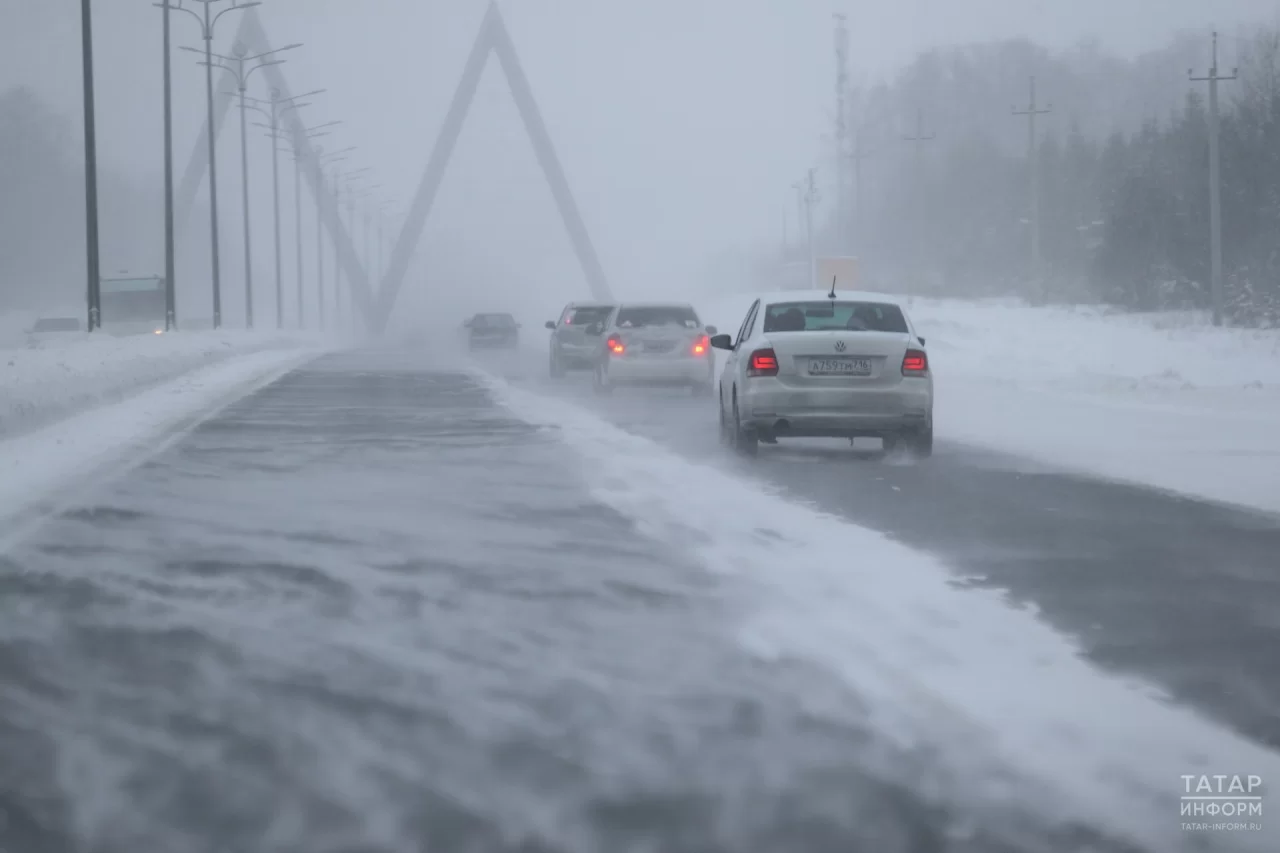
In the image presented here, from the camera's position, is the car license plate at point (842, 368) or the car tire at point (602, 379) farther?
the car tire at point (602, 379)

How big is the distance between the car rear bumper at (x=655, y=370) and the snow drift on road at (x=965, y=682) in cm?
1623

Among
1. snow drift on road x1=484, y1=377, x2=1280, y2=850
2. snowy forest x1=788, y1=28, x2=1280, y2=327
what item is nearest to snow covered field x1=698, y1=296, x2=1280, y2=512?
snow drift on road x1=484, y1=377, x2=1280, y2=850

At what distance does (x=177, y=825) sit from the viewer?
494 cm

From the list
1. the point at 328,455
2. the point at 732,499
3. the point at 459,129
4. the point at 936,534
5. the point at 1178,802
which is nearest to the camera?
the point at 1178,802

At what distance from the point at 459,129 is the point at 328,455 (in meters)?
78.9

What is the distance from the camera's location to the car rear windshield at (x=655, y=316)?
28.8m

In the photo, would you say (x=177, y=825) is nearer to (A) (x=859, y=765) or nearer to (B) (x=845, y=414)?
(A) (x=859, y=765)

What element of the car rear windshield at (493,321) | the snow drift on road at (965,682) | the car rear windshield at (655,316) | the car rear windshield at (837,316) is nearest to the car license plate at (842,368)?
the car rear windshield at (837,316)

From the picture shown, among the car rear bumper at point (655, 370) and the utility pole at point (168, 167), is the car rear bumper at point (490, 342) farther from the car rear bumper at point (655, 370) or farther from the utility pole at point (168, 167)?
the car rear bumper at point (655, 370)

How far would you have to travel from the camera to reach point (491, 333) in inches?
2509

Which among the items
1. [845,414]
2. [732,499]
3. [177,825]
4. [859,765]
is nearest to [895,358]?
[845,414]

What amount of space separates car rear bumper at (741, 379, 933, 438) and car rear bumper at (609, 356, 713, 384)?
11340 mm

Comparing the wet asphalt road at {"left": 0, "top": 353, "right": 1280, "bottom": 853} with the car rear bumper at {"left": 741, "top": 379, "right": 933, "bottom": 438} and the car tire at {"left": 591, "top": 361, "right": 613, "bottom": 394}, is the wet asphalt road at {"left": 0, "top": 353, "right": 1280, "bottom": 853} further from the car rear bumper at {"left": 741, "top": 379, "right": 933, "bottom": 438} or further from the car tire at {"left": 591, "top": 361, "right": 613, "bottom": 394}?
the car tire at {"left": 591, "top": 361, "right": 613, "bottom": 394}

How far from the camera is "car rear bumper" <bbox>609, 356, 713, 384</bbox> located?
28156mm
